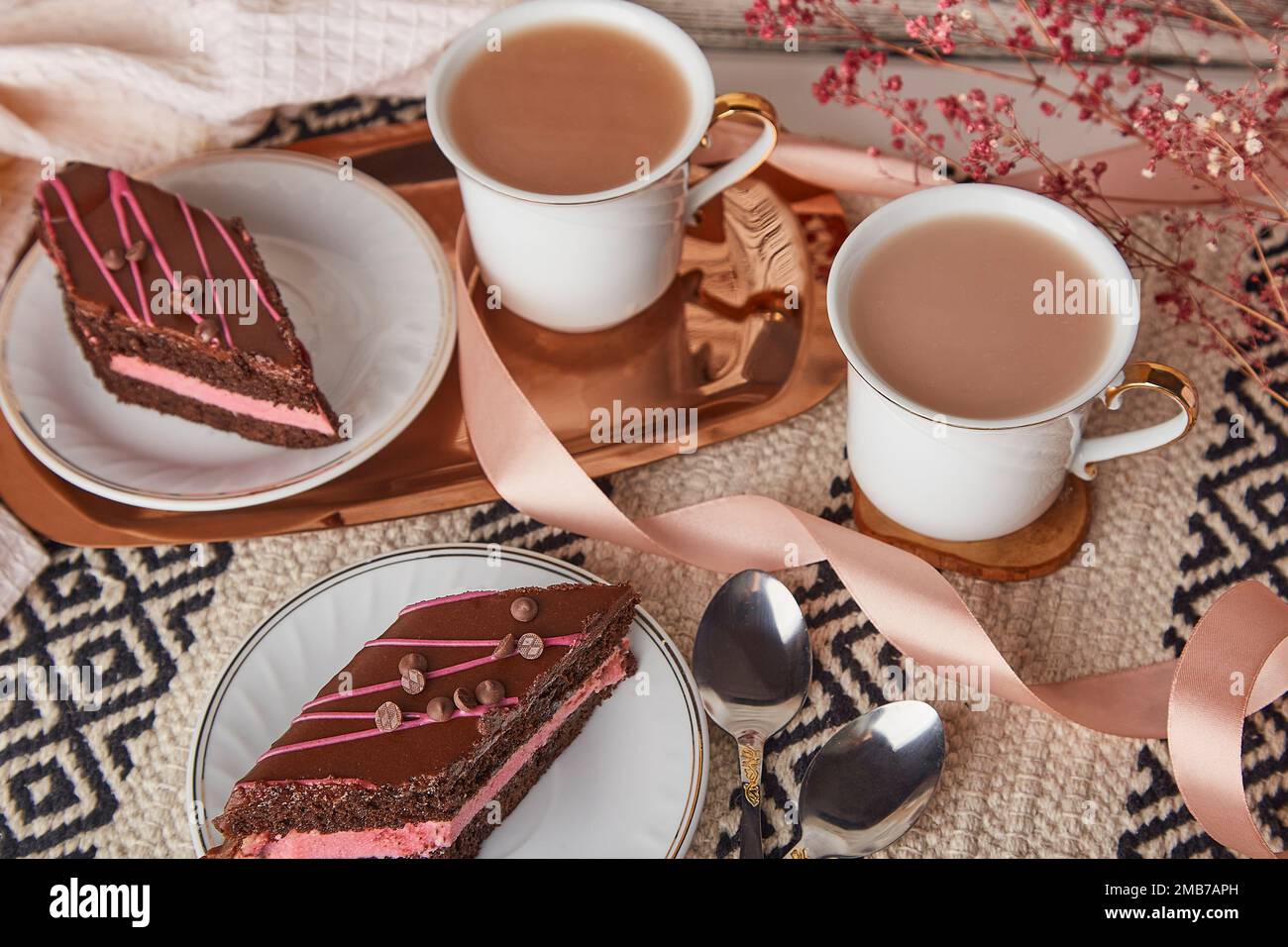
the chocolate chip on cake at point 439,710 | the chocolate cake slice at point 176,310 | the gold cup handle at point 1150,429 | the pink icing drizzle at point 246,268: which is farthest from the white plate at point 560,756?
the gold cup handle at point 1150,429

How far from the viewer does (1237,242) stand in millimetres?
1485

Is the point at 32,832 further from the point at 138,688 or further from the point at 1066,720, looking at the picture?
the point at 1066,720

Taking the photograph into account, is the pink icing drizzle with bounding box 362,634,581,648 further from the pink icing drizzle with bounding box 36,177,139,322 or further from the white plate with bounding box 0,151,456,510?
the pink icing drizzle with bounding box 36,177,139,322

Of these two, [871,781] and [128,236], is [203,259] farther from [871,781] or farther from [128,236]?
[871,781]

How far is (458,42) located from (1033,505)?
80 centimetres

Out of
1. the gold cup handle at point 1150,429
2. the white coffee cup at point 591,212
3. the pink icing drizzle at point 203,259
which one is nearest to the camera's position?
the gold cup handle at point 1150,429

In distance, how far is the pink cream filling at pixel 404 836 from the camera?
1.12 m

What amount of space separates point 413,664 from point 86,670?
38cm

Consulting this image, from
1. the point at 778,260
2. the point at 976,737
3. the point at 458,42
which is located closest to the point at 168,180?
the point at 458,42

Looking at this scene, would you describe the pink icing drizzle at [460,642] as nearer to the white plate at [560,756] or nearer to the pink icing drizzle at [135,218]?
the white plate at [560,756]

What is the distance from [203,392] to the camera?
1439 millimetres

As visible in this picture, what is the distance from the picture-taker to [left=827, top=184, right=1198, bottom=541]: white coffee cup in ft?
3.56

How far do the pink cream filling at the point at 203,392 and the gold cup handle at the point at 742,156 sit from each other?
520 mm

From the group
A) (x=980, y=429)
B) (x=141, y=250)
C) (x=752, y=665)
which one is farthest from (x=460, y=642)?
(x=141, y=250)
